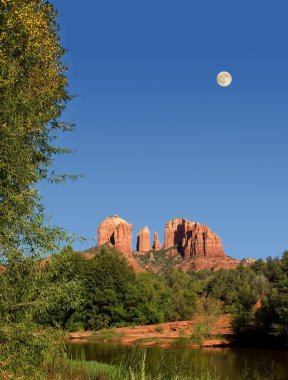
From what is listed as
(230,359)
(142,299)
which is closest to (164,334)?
(142,299)

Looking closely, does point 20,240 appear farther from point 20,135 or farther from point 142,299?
point 142,299

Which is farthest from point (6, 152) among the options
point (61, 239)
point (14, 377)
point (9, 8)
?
point (9, 8)

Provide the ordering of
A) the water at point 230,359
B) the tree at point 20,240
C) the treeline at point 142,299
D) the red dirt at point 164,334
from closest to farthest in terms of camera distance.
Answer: the tree at point 20,240 < the water at point 230,359 < the red dirt at point 164,334 < the treeline at point 142,299

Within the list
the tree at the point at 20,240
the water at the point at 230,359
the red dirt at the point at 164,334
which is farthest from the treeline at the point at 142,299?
the tree at the point at 20,240

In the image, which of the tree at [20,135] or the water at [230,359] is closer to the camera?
the tree at [20,135]

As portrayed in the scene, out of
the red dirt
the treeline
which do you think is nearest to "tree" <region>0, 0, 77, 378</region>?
the red dirt

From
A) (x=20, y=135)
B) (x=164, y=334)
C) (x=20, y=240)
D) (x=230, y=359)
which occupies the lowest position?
(x=230, y=359)

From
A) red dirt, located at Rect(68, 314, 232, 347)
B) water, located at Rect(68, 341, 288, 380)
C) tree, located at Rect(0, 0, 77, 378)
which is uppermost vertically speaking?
tree, located at Rect(0, 0, 77, 378)

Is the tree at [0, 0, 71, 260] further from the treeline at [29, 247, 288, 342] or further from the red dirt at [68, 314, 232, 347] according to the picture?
the treeline at [29, 247, 288, 342]

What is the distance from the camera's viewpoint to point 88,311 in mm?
72062

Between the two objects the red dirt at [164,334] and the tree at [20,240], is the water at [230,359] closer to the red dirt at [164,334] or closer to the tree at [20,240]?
the red dirt at [164,334]

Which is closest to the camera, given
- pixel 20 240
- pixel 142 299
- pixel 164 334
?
pixel 20 240

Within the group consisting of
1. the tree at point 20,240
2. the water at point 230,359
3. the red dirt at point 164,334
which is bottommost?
the water at point 230,359

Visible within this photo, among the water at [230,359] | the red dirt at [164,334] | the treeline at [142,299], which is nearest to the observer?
the water at [230,359]
